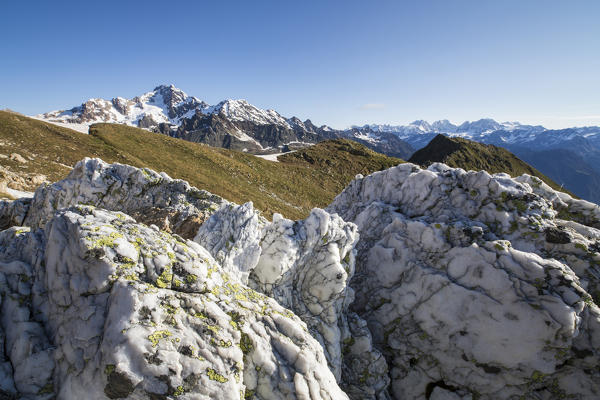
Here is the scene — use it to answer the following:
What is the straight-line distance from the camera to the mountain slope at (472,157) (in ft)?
426

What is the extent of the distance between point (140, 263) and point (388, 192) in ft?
55.3

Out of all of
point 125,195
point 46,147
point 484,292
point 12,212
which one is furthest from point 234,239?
point 46,147

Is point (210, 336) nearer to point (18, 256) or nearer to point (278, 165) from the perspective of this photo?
point (18, 256)

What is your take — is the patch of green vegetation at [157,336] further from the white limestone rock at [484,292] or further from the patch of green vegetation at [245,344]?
the white limestone rock at [484,292]

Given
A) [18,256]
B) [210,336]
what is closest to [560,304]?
[210,336]

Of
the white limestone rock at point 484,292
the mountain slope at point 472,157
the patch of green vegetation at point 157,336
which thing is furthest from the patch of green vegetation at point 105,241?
the mountain slope at point 472,157

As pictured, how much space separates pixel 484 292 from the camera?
A: 12367mm

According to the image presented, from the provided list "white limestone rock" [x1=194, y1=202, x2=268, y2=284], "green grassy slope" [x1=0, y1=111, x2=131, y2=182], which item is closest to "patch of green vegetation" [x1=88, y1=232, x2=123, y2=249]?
"white limestone rock" [x1=194, y1=202, x2=268, y2=284]

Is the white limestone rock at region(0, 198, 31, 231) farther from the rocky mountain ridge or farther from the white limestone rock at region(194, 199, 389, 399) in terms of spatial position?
the white limestone rock at region(194, 199, 389, 399)

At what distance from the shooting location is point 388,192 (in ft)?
66.0

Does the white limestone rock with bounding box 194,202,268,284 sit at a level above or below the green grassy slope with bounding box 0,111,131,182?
below

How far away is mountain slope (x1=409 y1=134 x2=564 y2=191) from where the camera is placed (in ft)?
426

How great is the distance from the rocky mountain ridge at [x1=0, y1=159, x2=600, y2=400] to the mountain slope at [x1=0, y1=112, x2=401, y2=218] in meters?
26.9

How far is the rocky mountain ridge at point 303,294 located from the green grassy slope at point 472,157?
403ft
